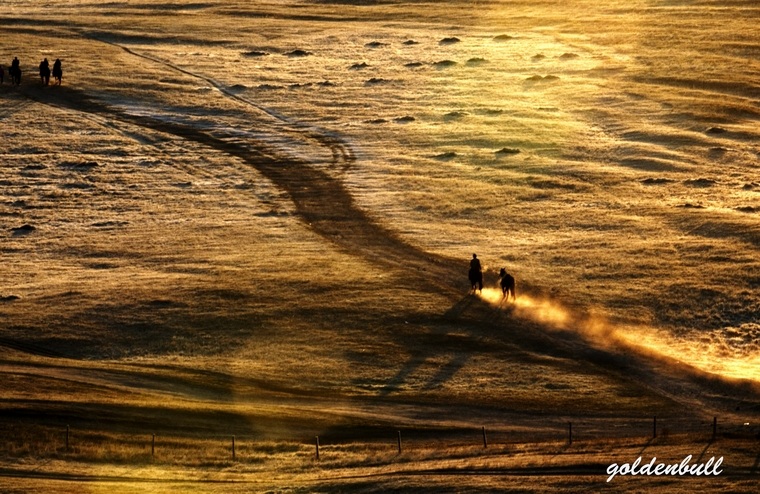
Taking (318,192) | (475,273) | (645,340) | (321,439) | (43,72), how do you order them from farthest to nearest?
(43,72) < (318,192) < (475,273) < (645,340) < (321,439)

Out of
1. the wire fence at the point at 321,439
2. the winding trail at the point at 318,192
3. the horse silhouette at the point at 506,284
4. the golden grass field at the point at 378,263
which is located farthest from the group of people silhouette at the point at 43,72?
the wire fence at the point at 321,439

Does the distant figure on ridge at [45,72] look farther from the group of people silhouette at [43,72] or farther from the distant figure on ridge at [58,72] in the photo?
the distant figure on ridge at [58,72]

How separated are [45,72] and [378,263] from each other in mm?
44765

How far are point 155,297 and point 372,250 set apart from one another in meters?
10.6

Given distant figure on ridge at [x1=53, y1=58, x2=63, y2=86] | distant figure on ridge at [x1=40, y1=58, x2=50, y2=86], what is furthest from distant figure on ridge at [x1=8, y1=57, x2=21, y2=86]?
distant figure on ridge at [x1=53, y1=58, x2=63, y2=86]

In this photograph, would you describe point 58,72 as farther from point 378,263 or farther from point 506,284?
point 506,284

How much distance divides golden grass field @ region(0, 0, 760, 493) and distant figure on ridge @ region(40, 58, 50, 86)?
3.44 feet

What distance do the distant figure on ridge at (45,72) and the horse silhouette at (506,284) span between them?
5069 cm

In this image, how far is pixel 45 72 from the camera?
9400 centimetres

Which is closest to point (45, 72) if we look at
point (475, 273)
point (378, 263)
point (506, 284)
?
point (378, 263)

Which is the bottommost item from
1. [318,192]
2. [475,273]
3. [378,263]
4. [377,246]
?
[318,192]

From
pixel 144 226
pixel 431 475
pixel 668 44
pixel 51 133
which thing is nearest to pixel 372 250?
pixel 144 226

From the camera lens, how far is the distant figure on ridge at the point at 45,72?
93562mm

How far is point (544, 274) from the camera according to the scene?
55.4 meters
